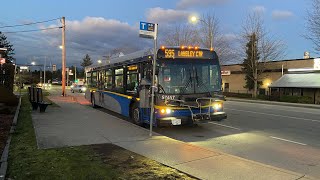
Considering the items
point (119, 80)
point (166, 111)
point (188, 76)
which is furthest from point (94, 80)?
point (166, 111)

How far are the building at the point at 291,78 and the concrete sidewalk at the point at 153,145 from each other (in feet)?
94.4

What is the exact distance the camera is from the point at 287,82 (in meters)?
38.7

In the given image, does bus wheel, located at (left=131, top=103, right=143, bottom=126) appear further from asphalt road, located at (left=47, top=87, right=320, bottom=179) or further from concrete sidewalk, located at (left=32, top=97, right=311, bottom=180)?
asphalt road, located at (left=47, top=87, right=320, bottom=179)

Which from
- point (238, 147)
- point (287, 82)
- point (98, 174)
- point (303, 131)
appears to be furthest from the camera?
point (287, 82)

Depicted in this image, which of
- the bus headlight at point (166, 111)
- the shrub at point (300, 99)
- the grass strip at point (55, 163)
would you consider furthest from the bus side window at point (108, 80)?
the shrub at point (300, 99)

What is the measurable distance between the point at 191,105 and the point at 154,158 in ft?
13.0

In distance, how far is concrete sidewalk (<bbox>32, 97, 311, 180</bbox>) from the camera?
6.28m

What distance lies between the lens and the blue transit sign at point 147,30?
32.2 feet

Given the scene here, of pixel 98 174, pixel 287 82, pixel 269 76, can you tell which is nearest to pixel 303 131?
pixel 98 174

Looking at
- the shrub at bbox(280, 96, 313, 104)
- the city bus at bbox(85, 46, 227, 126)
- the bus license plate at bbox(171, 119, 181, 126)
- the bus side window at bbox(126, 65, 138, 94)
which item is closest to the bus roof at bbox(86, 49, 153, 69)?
the city bus at bbox(85, 46, 227, 126)

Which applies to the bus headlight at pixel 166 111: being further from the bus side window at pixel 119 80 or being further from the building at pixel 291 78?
the building at pixel 291 78

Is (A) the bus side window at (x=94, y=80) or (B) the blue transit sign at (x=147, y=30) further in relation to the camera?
(A) the bus side window at (x=94, y=80)

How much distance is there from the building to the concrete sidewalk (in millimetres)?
28784

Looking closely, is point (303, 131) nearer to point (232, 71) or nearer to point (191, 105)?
point (191, 105)
